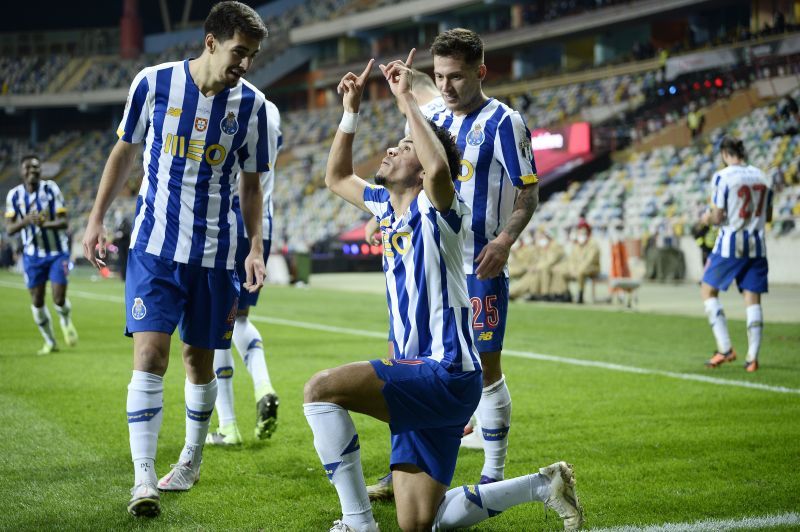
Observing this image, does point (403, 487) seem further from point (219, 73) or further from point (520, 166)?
point (219, 73)

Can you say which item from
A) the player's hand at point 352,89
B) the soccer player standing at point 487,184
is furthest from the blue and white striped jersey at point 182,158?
the soccer player standing at point 487,184

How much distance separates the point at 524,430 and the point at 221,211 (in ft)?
8.66

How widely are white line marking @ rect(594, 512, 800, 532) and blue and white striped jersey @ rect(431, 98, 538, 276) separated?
136 centimetres

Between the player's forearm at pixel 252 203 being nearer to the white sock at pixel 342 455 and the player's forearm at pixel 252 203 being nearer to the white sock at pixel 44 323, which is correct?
the white sock at pixel 342 455

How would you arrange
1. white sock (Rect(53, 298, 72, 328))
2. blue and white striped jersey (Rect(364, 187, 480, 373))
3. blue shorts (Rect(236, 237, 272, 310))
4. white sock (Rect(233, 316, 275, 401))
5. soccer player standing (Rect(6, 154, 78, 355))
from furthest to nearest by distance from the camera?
1. white sock (Rect(53, 298, 72, 328))
2. soccer player standing (Rect(6, 154, 78, 355))
3. white sock (Rect(233, 316, 275, 401))
4. blue shorts (Rect(236, 237, 272, 310))
5. blue and white striped jersey (Rect(364, 187, 480, 373))

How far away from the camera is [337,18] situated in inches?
2002

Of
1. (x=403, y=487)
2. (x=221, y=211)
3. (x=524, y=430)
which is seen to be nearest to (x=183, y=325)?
(x=221, y=211)

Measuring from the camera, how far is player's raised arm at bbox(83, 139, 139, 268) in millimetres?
4305

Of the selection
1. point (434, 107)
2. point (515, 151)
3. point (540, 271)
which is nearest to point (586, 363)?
point (434, 107)

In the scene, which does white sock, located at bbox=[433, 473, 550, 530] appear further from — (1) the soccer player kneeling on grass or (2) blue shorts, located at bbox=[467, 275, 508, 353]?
(2) blue shorts, located at bbox=[467, 275, 508, 353]

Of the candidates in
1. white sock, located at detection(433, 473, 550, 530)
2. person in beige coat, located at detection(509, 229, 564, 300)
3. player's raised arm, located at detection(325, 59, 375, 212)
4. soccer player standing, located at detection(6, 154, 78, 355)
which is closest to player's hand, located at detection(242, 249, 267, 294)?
player's raised arm, located at detection(325, 59, 375, 212)

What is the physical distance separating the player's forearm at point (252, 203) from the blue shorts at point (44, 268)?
6.85 metres

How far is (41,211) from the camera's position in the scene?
34.7 ft

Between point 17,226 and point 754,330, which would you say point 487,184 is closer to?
point 754,330
